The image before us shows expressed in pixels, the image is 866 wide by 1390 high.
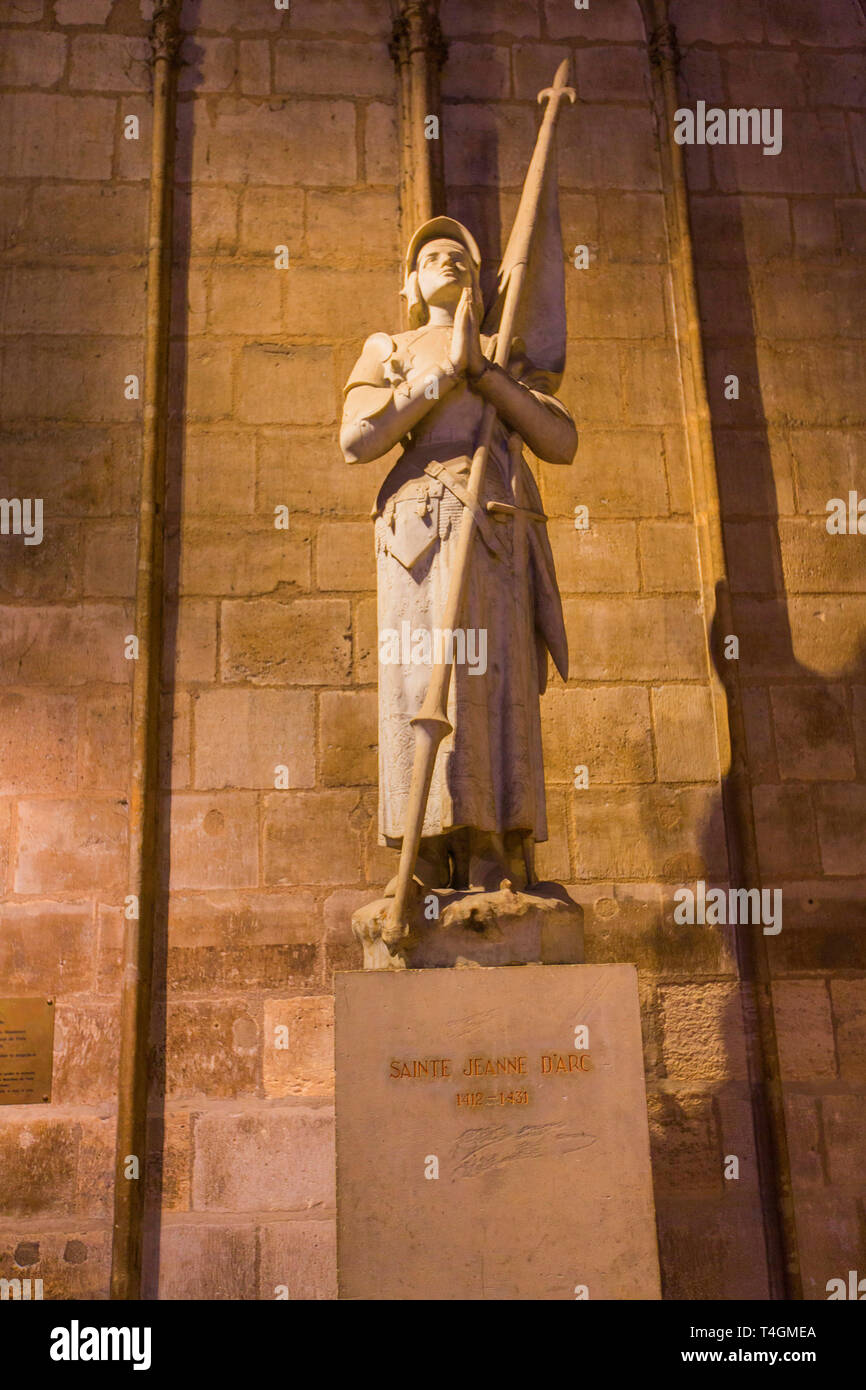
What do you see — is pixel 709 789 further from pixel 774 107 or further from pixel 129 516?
pixel 774 107

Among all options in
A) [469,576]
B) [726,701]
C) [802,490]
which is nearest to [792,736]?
[726,701]

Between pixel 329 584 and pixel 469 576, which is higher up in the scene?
pixel 329 584

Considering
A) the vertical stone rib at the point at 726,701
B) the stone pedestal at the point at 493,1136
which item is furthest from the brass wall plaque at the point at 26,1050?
the vertical stone rib at the point at 726,701

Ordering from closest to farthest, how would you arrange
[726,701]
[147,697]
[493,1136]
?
[493,1136] < [147,697] < [726,701]

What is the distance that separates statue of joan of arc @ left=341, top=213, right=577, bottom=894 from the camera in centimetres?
360

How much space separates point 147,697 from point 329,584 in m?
0.93

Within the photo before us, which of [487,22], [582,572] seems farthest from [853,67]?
[582,572]

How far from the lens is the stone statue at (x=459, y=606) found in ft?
11.5

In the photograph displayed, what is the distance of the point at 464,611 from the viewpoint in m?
3.61

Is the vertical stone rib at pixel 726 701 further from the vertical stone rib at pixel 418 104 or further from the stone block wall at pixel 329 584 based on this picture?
the vertical stone rib at pixel 418 104

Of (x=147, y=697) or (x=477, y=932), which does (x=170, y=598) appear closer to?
(x=147, y=697)

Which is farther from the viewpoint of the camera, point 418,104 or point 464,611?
point 418,104

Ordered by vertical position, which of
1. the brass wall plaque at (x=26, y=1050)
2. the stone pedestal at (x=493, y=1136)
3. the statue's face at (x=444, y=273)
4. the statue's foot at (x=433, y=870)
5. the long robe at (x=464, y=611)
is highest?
the statue's face at (x=444, y=273)

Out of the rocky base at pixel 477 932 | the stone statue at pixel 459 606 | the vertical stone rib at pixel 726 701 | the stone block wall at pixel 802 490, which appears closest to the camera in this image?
the rocky base at pixel 477 932
